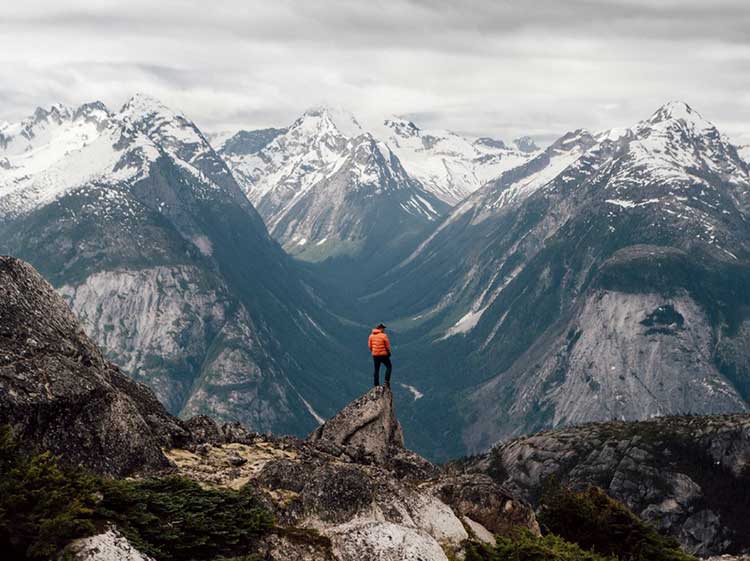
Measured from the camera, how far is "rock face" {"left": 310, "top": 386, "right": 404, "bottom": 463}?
7681 cm

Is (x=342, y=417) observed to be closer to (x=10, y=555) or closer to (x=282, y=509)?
(x=282, y=509)

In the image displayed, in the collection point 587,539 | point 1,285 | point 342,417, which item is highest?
Result: point 1,285

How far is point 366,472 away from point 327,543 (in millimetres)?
8229

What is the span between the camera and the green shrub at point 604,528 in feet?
198

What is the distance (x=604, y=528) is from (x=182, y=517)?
32513 millimetres

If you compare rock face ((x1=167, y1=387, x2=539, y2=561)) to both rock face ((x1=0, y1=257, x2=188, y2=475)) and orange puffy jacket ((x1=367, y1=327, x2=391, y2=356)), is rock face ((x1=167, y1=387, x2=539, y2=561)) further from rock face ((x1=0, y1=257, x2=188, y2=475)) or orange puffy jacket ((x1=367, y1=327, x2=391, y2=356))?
orange puffy jacket ((x1=367, y1=327, x2=391, y2=356))

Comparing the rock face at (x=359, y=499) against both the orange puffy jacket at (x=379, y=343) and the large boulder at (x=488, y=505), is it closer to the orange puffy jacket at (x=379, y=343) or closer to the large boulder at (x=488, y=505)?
the large boulder at (x=488, y=505)

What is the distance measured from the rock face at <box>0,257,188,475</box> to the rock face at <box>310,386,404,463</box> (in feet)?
63.2

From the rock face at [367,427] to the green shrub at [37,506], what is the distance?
1492 inches

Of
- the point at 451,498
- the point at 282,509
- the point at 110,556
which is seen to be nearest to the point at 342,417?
the point at 451,498

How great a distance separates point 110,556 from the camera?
37312mm

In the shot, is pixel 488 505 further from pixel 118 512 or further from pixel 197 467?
pixel 118 512

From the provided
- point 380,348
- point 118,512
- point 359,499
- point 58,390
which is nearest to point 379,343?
point 380,348

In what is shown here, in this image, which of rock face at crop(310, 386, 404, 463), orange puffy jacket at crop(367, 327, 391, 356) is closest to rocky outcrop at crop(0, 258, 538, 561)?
rock face at crop(310, 386, 404, 463)
